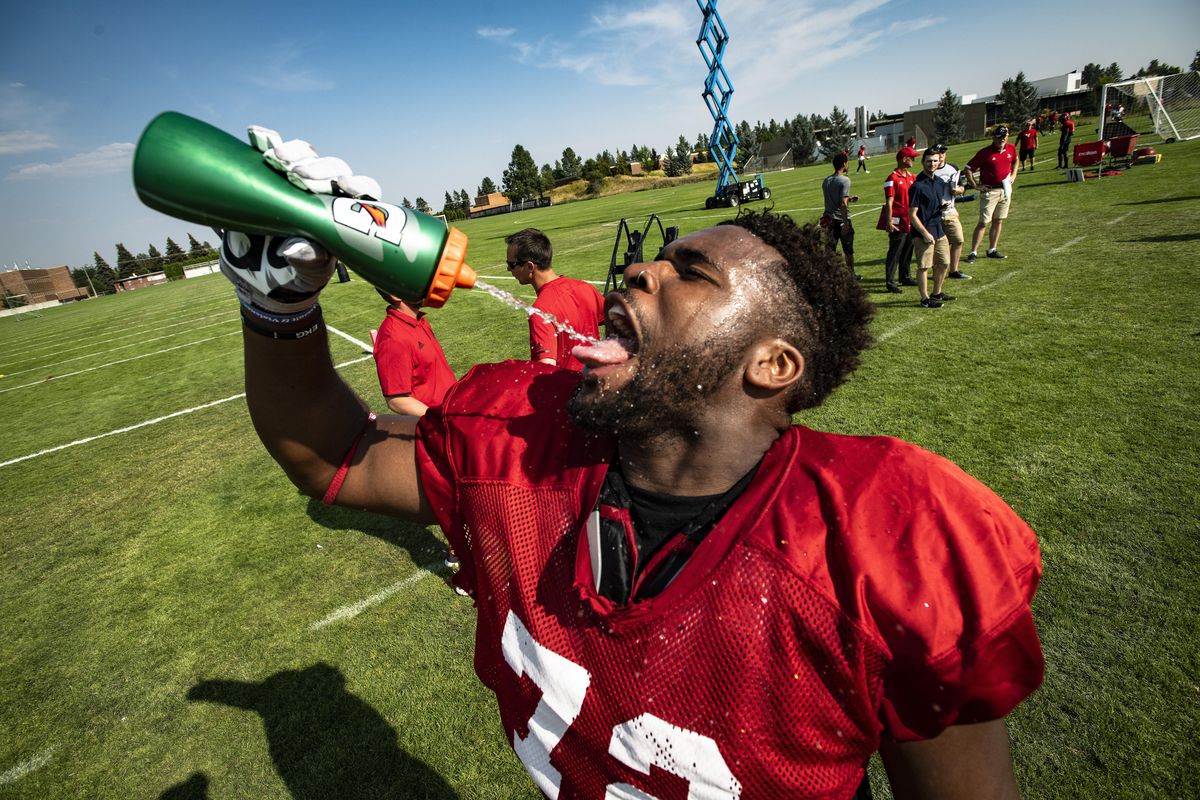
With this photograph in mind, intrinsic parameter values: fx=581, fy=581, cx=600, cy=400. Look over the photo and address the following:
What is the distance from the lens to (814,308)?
6.13 ft

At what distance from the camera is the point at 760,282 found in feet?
5.77

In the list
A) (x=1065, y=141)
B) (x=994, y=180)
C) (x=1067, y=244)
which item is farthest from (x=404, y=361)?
(x=1065, y=141)

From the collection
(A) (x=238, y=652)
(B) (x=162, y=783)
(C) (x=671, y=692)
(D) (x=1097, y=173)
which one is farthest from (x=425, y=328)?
(D) (x=1097, y=173)

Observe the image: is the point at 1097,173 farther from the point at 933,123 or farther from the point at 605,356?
the point at 933,123

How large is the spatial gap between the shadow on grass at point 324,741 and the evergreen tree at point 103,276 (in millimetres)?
78236

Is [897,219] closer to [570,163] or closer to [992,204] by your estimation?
[992,204]

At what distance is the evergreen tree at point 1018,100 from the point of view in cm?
5862

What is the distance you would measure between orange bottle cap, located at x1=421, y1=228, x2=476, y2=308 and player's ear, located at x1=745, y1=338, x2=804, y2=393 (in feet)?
2.79

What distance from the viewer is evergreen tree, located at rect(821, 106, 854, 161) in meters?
64.2

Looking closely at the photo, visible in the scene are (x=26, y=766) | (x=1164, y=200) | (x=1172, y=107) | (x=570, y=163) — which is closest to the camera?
(x=26, y=766)

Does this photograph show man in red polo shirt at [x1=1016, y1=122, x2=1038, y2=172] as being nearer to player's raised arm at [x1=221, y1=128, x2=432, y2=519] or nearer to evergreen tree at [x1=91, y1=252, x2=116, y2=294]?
player's raised arm at [x1=221, y1=128, x2=432, y2=519]

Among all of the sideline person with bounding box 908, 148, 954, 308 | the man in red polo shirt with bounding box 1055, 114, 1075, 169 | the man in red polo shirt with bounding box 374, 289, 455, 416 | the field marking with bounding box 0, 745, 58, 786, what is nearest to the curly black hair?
the man in red polo shirt with bounding box 374, 289, 455, 416

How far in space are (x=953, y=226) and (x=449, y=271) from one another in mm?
9630

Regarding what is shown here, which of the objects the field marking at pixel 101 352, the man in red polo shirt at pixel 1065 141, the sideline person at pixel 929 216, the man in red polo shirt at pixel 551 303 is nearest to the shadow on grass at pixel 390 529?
the man in red polo shirt at pixel 551 303
